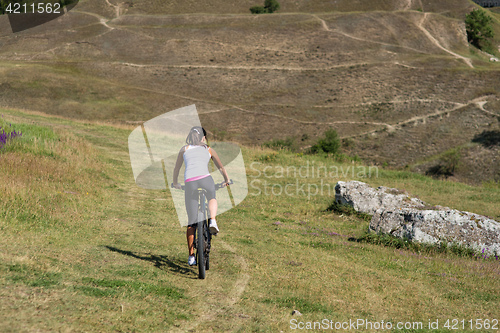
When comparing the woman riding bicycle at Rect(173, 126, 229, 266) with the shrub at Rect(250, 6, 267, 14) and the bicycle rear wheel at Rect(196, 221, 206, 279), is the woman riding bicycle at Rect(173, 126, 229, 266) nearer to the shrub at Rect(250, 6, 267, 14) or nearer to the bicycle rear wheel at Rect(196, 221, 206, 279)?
the bicycle rear wheel at Rect(196, 221, 206, 279)

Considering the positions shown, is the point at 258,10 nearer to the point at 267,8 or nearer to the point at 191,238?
the point at 267,8

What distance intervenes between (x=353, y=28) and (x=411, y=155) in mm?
47052

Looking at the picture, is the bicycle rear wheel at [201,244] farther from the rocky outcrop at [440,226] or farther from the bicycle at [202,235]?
the rocky outcrop at [440,226]

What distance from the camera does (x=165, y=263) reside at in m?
8.56

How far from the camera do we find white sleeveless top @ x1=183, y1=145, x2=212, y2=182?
24.9 ft

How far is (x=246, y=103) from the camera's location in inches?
2534

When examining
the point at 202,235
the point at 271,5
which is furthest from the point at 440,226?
the point at 271,5

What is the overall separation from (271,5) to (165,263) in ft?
370

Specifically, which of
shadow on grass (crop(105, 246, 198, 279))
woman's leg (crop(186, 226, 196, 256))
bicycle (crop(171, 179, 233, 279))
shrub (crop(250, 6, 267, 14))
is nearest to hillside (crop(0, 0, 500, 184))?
shrub (crop(250, 6, 267, 14))

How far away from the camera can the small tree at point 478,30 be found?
85.0 meters

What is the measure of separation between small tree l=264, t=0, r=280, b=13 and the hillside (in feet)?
64.9

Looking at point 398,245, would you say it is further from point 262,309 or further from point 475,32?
point 475,32

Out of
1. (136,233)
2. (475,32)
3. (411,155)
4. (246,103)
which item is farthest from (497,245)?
(475,32)

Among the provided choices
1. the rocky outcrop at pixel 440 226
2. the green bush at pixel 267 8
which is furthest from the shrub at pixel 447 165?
the green bush at pixel 267 8
